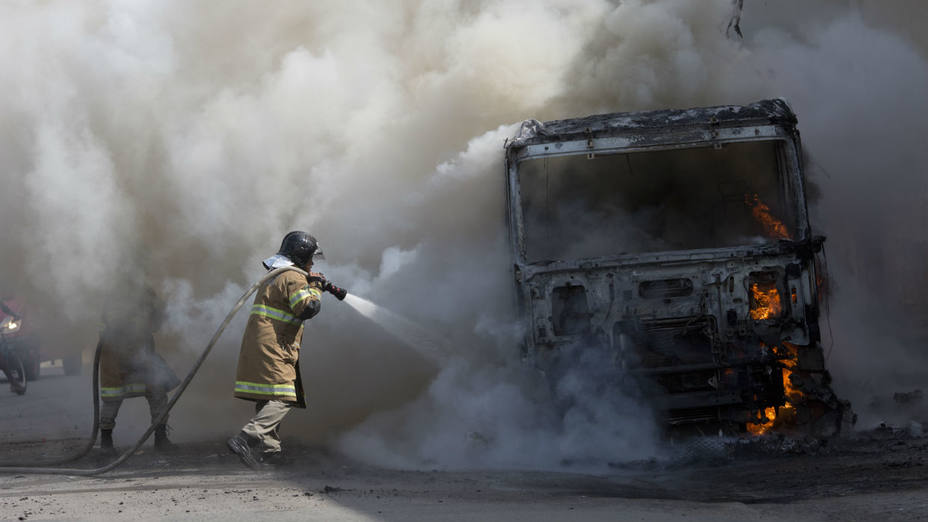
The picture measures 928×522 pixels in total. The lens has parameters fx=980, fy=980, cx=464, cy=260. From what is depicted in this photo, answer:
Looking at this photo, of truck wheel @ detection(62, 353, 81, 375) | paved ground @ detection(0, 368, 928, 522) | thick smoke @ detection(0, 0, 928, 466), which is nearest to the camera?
paved ground @ detection(0, 368, 928, 522)

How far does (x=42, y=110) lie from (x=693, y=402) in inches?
261

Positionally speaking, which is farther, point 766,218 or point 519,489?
point 766,218

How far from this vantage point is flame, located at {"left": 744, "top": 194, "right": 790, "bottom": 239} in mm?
7513

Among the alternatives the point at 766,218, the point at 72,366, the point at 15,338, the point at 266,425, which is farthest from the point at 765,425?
the point at 72,366

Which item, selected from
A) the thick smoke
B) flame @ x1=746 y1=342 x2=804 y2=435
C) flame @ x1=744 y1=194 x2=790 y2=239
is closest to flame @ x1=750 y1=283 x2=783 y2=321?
flame @ x1=746 y1=342 x2=804 y2=435

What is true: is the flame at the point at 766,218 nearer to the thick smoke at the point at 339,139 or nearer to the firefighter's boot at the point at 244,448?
Result: the thick smoke at the point at 339,139

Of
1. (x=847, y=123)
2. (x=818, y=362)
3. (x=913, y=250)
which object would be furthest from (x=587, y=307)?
(x=913, y=250)

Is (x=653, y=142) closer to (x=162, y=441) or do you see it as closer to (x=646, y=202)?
(x=646, y=202)

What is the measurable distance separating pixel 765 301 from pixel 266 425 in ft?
11.8

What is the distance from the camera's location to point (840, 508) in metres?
Answer: 4.67

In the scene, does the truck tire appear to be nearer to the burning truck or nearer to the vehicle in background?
the vehicle in background

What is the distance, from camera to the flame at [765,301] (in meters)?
6.95

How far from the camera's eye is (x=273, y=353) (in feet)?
21.7

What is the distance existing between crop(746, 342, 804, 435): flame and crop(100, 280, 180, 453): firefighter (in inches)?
176
